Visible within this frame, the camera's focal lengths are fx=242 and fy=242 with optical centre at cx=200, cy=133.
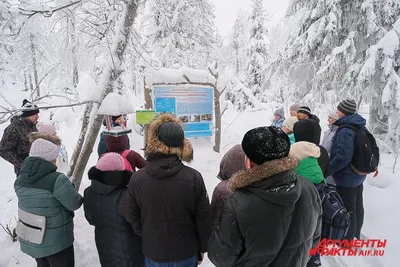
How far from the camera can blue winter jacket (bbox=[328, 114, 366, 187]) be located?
349cm

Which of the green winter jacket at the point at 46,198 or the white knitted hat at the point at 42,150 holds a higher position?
the white knitted hat at the point at 42,150

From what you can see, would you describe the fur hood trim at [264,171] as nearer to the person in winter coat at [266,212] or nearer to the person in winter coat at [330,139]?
the person in winter coat at [266,212]

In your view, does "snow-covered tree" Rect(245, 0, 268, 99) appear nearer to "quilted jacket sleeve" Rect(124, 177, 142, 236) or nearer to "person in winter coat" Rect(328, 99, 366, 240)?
"person in winter coat" Rect(328, 99, 366, 240)

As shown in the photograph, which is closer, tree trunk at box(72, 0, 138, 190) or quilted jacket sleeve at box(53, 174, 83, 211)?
quilted jacket sleeve at box(53, 174, 83, 211)

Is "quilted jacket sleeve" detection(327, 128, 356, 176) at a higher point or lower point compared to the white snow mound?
lower

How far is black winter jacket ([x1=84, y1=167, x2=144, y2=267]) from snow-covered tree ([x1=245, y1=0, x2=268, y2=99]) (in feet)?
63.6

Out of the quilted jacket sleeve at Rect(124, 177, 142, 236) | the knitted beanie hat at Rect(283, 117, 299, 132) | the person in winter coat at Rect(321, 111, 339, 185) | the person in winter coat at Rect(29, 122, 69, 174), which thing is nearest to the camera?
the quilted jacket sleeve at Rect(124, 177, 142, 236)

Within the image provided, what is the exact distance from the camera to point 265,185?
5.25 ft

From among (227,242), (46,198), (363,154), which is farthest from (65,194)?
(363,154)

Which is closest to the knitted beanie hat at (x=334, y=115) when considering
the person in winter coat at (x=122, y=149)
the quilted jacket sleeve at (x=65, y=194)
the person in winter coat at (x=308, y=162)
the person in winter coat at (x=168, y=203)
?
the person in winter coat at (x=308, y=162)

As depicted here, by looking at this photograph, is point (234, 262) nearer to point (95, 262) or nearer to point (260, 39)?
point (95, 262)

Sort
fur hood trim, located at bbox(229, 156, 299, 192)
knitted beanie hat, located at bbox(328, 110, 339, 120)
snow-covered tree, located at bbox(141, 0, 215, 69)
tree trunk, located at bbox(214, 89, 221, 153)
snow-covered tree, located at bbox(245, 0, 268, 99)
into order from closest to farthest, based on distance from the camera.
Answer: fur hood trim, located at bbox(229, 156, 299, 192), knitted beanie hat, located at bbox(328, 110, 339, 120), tree trunk, located at bbox(214, 89, 221, 153), snow-covered tree, located at bbox(141, 0, 215, 69), snow-covered tree, located at bbox(245, 0, 268, 99)

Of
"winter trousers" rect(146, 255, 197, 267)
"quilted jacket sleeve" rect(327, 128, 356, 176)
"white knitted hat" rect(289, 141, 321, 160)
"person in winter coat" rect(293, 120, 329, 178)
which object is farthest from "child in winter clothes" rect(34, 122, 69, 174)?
"quilted jacket sleeve" rect(327, 128, 356, 176)

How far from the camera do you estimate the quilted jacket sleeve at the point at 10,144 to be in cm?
379
